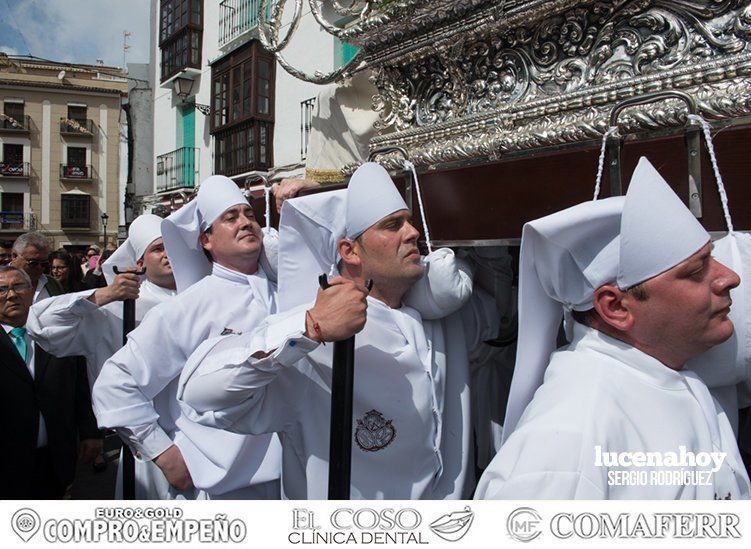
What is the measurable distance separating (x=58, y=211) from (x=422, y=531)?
756cm

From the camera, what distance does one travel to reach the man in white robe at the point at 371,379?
174 cm

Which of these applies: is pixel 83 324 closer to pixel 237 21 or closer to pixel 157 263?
pixel 157 263

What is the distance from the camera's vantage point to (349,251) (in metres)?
1.91

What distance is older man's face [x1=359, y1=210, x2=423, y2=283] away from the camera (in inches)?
71.2

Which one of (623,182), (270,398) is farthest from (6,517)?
(623,182)

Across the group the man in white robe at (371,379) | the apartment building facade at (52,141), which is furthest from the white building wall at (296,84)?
the man in white robe at (371,379)

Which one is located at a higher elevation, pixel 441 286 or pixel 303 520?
pixel 441 286

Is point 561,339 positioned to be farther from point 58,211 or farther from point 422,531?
point 58,211

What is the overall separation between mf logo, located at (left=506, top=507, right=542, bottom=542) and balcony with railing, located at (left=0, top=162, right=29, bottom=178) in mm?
5513

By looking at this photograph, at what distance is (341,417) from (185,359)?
3.84ft

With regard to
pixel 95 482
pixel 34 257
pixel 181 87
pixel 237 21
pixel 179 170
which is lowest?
pixel 95 482

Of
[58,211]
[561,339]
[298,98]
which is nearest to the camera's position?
[561,339]

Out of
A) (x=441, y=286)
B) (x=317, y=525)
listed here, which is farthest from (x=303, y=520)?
(x=441, y=286)

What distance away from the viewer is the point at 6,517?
59.4 inches
